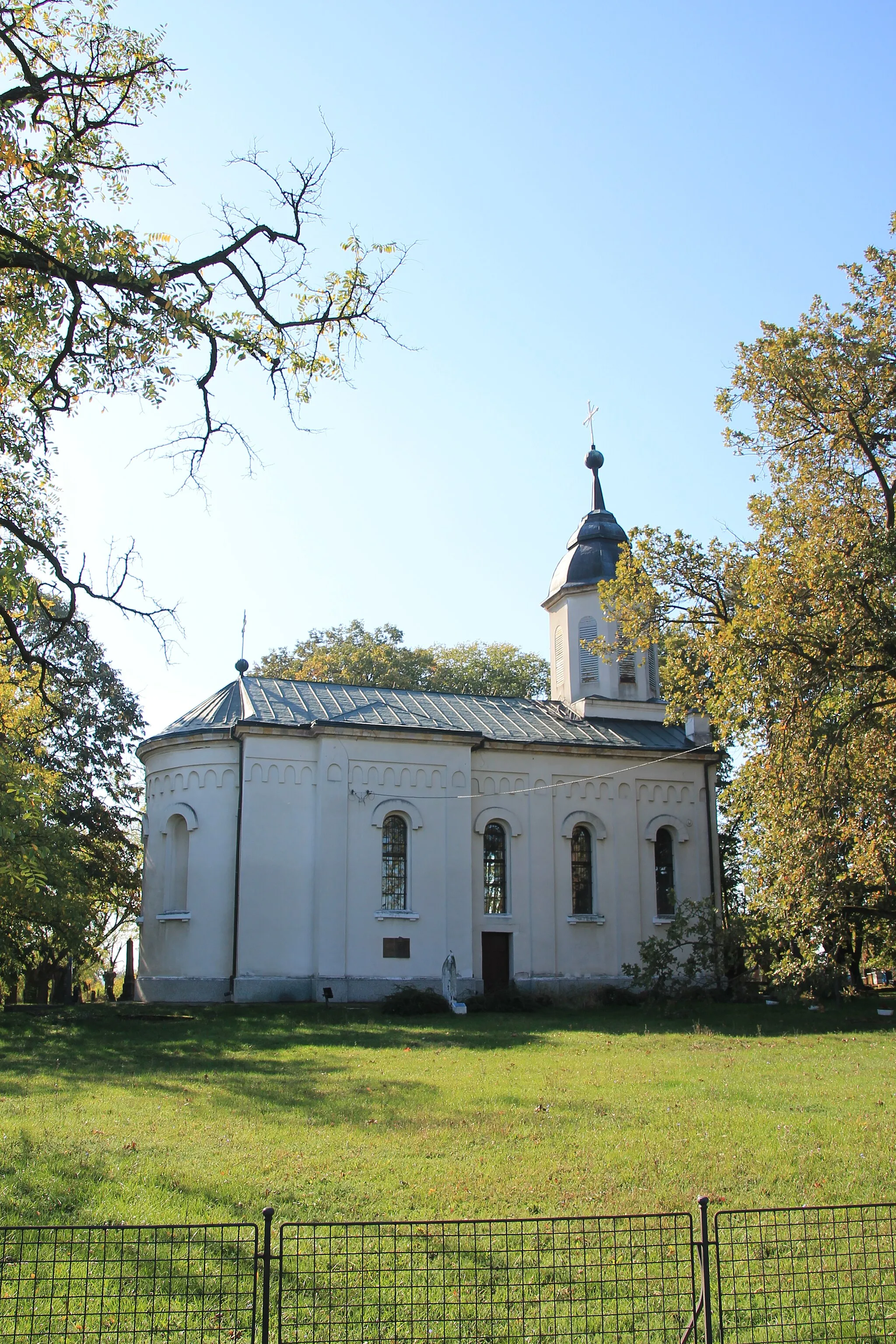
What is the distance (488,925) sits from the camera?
96.7 ft

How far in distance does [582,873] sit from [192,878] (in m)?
11.3

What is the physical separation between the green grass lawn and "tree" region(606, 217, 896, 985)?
340 centimetres

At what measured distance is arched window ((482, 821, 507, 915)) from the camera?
98.4 ft

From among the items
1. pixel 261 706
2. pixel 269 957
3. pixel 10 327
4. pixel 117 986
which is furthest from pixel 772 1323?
pixel 117 986

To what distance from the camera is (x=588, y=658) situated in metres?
35.0

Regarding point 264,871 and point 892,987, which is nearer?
point 264,871

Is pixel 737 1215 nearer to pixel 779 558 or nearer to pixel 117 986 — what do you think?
pixel 779 558

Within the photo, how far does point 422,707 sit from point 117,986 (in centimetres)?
4259

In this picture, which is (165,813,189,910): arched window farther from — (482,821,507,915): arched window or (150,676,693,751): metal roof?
(482,821,507,915): arched window

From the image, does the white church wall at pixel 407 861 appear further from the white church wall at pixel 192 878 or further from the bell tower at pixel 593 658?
the bell tower at pixel 593 658

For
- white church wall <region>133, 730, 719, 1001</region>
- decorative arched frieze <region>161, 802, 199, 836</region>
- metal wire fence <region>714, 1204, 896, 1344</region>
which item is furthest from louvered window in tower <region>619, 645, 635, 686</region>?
metal wire fence <region>714, 1204, 896, 1344</region>

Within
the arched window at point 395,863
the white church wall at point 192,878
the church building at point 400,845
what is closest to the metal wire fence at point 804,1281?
the church building at point 400,845

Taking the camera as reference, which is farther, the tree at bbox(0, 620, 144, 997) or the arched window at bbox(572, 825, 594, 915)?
the arched window at bbox(572, 825, 594, 915)

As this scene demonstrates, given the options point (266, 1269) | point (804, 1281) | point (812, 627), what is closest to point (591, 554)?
point (812, 627)
